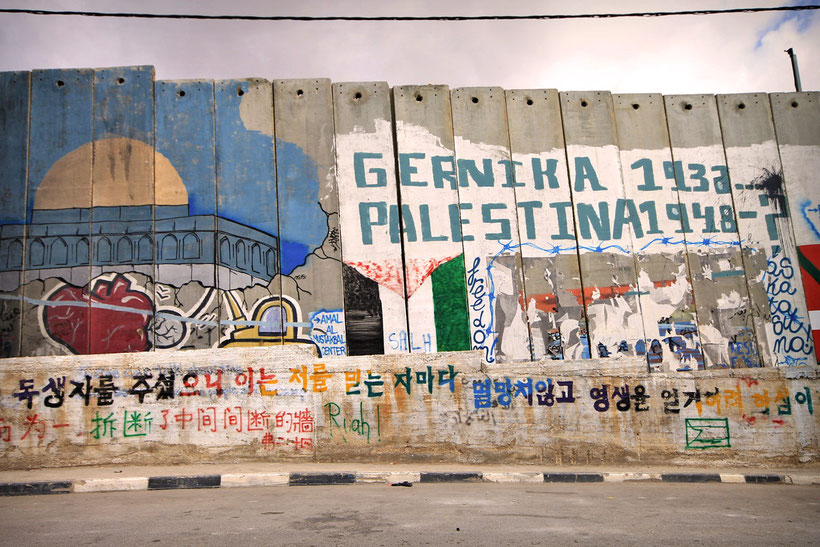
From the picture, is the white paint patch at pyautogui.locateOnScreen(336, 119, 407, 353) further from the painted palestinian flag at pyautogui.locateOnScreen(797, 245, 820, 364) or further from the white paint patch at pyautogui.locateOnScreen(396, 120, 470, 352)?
the painted palestinian flag at pyautogui.locateOnScreen(797, 245, 820, 364)

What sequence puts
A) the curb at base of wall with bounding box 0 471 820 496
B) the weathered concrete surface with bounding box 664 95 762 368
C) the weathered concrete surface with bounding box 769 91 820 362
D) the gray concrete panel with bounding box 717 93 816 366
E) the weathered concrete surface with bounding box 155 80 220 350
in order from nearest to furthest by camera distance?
the curb at base of wall with bounding box 0 471 820 496
the weathered concrete surface with bounding box 155 80 220 350
the weathered concrete surface with bounding box 664 95 762 368
the gray concrete panel with bounding box 717 93 816 366
the weathered concrete surface with bounding box 769 91 820 362

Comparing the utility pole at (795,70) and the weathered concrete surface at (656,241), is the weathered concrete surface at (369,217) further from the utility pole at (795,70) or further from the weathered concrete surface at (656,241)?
the utility pole at (795,70)

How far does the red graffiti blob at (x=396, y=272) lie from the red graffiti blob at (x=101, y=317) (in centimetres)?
347

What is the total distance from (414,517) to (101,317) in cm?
697

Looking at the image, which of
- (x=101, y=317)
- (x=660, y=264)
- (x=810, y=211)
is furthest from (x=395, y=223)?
(x=810, y=211)

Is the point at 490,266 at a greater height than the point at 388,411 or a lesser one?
greater

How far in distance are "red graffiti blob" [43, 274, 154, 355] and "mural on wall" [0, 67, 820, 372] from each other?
32mm

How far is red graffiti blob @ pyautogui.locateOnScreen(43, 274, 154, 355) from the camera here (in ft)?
33.9

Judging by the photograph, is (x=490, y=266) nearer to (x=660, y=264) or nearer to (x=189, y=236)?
(x=660, y=264)

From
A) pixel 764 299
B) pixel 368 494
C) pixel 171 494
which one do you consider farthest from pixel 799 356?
pixel 171 494

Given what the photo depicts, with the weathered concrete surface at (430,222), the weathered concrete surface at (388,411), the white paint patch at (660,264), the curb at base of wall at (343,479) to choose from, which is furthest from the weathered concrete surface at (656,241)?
the weathered concrete surface at (430,222)

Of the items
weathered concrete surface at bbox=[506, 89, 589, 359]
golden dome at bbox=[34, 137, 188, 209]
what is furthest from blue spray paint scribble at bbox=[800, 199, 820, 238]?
golden dome at bbox=[34, 137, 188, 209]

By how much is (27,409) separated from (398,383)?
4945 millimetres

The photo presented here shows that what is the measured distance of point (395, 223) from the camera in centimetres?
1120
